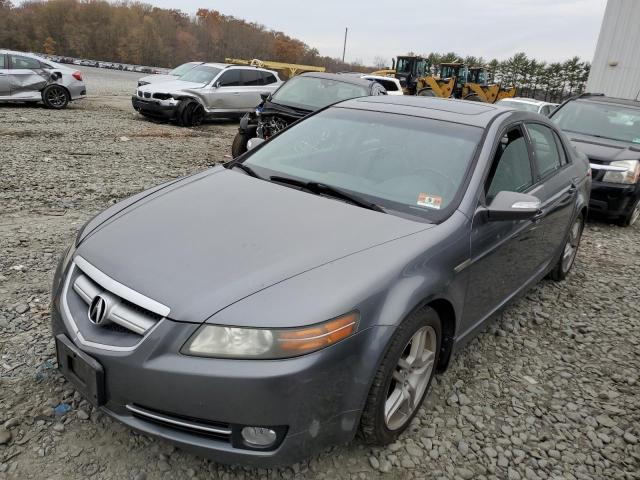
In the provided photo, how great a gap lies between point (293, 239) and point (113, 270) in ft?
2.54

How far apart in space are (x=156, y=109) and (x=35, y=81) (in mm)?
3208

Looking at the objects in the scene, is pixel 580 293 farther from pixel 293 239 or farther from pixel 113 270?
pixel 113 270

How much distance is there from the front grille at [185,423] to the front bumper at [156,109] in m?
11.4

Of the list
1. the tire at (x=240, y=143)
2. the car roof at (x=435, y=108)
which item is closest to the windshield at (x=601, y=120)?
the car roof at (x=435, y=108)

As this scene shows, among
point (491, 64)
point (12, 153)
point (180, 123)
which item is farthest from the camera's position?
point (491, 64)

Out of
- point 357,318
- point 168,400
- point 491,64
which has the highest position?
point 491,64

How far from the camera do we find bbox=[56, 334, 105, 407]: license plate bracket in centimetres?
189

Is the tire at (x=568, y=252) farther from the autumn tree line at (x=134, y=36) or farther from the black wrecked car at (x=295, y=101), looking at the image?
the autumn tree line at (x=134, y=36)

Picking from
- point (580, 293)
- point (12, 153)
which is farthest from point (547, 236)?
point (12, 153)

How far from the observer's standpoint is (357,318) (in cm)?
192

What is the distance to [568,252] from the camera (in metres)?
4.50

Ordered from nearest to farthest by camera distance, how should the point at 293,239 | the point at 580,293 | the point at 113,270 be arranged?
the point at 113,270 → the point at 293,239 → the point at 580,293

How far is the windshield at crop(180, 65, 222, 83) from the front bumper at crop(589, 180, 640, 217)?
10.1 metres

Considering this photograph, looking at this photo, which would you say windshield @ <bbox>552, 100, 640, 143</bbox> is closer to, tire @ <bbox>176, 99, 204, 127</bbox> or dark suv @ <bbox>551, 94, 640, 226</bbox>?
dark suv @ <bbox>551, 94, 640, 226</bbox>
